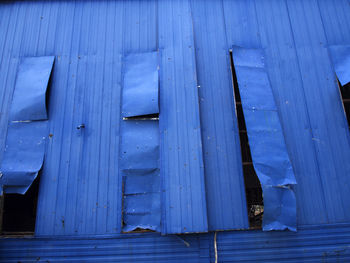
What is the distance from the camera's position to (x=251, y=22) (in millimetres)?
5512

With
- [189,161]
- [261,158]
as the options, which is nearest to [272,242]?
[261,158]

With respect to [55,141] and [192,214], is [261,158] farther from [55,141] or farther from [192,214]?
[55,141]

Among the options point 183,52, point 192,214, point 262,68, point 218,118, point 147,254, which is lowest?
point 147,254

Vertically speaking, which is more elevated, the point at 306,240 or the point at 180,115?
the point at 180,115

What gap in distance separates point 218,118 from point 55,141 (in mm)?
3775

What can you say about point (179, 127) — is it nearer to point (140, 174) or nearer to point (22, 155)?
point (140, 174)

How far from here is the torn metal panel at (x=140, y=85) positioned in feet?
15.4

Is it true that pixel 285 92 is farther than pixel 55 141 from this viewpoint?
Yes

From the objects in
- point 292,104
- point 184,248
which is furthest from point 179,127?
point 292,104

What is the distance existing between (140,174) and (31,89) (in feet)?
10.9

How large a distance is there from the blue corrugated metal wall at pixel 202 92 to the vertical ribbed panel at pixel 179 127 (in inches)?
9.2

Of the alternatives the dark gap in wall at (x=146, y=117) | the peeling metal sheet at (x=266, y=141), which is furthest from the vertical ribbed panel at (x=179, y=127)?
the peeling metal sheet at (x=266, y=141)

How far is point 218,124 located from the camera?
4.79 m

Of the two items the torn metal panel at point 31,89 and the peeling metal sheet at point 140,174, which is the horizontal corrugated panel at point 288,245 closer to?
the peeling metal sheet at point 140,174
